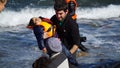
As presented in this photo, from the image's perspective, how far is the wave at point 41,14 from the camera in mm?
17266

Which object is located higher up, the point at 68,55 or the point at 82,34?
the point at 68,55

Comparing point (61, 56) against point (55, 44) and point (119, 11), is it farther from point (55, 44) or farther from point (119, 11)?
point (119, 11)

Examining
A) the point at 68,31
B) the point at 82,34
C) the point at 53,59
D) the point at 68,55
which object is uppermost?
the point at 53,59

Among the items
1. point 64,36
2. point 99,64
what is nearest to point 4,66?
point 99,64

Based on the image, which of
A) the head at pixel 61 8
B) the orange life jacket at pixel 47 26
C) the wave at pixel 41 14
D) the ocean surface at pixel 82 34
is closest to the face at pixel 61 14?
the head at pixel 61 8

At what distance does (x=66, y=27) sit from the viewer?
17.4ft

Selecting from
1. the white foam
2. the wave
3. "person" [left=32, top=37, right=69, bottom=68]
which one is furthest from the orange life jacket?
the white foam

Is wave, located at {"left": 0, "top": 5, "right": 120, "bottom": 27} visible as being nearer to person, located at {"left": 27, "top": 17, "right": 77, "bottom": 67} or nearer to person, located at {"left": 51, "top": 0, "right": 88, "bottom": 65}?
person, located at {"left": 51, "top": 0, "right": 88, "bottom": 65}

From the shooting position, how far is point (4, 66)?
8.56 metres

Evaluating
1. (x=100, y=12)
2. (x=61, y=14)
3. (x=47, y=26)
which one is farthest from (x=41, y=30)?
(x=100, y=12)

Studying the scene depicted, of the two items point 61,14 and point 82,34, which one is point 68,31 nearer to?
point 61,14

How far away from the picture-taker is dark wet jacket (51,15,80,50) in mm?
5257

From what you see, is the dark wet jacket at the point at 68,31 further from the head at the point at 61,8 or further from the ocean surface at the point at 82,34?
the ocean surface at the point at 82,34

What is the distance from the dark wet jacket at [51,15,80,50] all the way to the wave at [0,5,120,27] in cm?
1071
